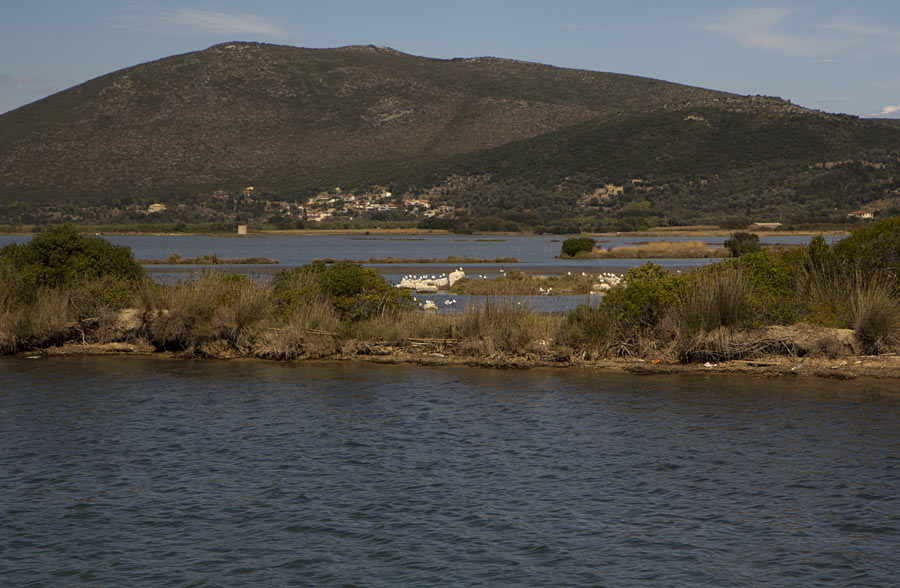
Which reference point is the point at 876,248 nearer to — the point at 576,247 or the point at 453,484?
the point at 453,484

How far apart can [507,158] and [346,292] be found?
502 feet

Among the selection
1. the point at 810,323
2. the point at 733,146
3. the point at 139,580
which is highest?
the point at 733,146

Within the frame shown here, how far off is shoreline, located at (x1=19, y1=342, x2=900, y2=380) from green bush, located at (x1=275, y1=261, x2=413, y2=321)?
1653 millimetres

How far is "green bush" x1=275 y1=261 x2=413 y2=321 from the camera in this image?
2394 centimetres

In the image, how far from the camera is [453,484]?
40.8 feet

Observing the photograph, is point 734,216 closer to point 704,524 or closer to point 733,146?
point 733,146

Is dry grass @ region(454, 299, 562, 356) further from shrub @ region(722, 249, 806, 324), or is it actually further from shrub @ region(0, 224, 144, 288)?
shrub @ region(0, 224, 144, 288)

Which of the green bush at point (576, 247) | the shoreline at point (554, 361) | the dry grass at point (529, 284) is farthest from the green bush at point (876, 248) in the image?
the green bush at point (576, 247)

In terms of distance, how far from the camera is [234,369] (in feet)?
70.7

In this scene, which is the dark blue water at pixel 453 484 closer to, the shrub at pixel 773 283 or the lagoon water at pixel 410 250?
the shrub at pixel 773 283

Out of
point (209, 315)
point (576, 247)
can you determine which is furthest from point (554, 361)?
point (576, 247)

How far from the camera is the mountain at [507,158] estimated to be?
143250 millimetres

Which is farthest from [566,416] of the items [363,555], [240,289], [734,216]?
[734,216]

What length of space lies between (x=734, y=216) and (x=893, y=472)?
125 m
